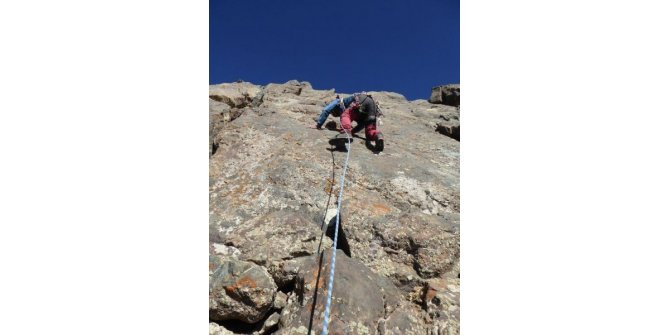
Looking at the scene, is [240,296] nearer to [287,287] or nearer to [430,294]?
[287,287]

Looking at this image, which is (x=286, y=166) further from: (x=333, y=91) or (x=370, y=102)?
(x=333, y=91)

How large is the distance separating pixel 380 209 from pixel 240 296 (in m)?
2.04

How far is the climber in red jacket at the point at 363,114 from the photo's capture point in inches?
269

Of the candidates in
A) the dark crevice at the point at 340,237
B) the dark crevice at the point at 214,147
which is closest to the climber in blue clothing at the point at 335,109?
the dark crevice at the point at 214,147

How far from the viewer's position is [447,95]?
42.7 ft

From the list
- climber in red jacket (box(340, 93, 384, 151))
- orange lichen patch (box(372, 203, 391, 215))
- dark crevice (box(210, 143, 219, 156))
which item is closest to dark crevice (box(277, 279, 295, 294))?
orange lichen patch (box(372, 203, 391, 215))

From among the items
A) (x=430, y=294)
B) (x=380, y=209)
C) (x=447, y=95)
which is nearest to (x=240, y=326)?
(x=430, y=294)

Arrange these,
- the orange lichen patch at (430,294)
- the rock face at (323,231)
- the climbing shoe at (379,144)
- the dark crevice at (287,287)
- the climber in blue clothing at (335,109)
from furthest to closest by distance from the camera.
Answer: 1. the climber in blue clothing at (335,109)
2. the climbing shoe at (379,144)
3. the dark crevice at (287,287)
4. the orange lichen patch at (430,294)
5. the rock face at (323,231)

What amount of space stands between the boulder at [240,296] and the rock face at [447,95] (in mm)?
11432

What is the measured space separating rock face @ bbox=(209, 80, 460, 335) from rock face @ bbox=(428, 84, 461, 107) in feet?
19.4

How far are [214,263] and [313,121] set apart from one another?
541 centimetres

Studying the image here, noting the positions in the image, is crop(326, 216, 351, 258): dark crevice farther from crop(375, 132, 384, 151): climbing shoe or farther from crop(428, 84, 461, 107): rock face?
crop(428, 84, 461, 107): rock face

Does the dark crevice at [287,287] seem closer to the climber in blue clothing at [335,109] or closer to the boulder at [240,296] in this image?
the boulder at [240,296]

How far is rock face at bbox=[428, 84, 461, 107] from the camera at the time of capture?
12812 millimetres
